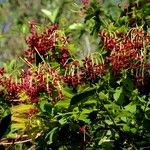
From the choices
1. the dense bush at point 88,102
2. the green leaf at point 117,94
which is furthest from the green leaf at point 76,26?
the green leaf at point 117,94

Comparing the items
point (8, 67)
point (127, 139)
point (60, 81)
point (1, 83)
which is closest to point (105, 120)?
point (127, 139)

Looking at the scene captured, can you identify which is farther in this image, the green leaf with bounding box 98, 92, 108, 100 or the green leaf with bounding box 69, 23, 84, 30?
the green leaf with bounding box 69, 23, 84, 30

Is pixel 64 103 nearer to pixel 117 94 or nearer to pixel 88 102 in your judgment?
pixel 88 102

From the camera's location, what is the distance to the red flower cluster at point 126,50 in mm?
2617

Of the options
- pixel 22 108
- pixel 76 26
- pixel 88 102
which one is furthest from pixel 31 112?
pixel 76 26

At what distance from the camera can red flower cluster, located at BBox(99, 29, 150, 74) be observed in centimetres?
262

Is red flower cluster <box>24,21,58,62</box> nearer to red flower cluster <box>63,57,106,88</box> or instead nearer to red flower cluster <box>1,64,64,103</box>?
red flower cluster <box>1,64,64,103</box>

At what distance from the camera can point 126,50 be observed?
8.70ft

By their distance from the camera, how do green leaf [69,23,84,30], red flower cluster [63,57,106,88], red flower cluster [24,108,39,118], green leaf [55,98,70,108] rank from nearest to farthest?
green leaf [55,98,70,108]
red flower cluster [63,57,106,88]
red flower cluster [24,108,39,118]
green leaf [69,23,84,30]

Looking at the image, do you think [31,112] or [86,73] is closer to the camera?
[86,73]

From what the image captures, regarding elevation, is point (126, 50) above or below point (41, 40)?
below

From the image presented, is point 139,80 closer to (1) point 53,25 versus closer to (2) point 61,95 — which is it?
(2) point 61,95

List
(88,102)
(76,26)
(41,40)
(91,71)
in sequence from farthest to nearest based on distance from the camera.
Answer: (76,26)
(41,40)
(91,71)
(88,102)

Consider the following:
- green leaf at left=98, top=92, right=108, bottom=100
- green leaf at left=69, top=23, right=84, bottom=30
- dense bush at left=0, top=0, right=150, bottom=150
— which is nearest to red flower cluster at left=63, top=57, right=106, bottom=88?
dense bush at left=0, top=0, right=150, bottom=150
